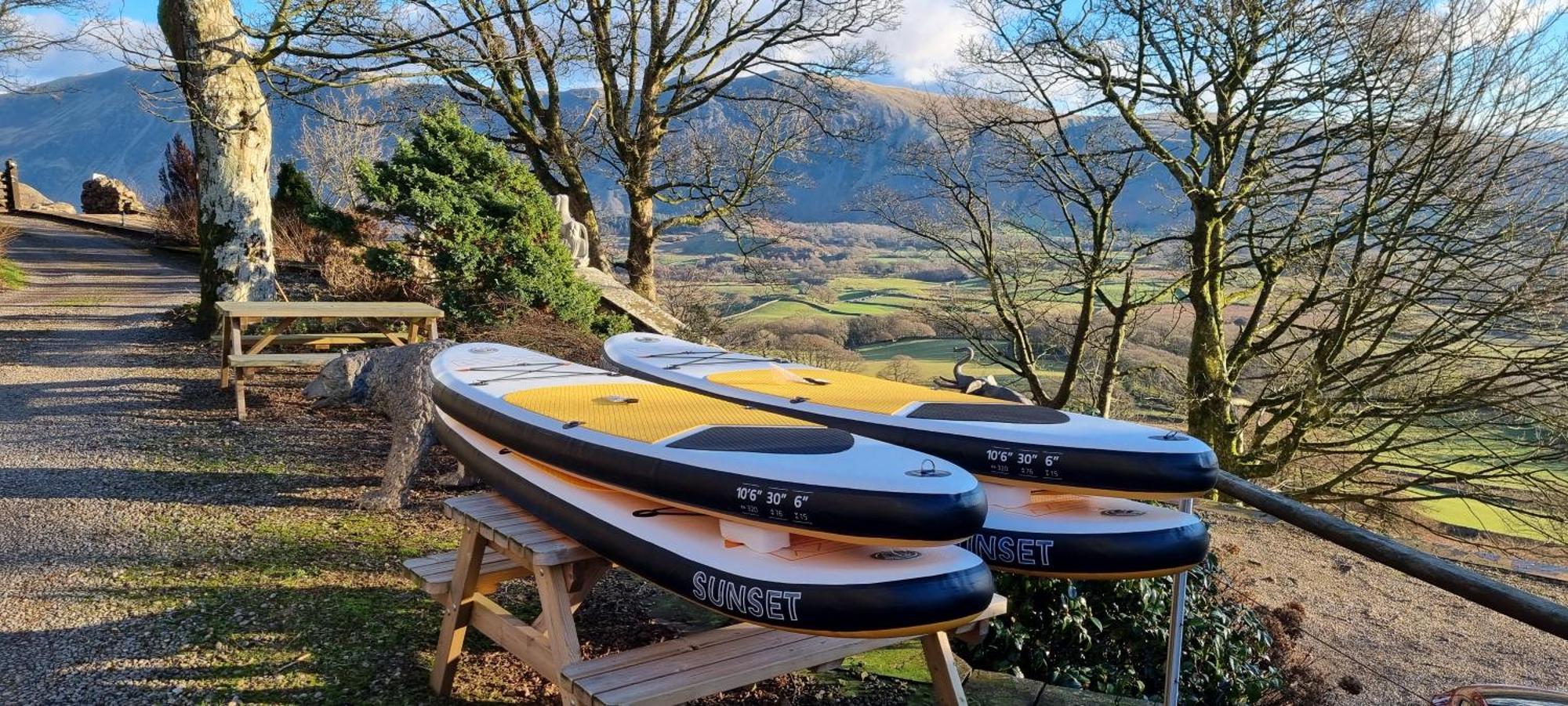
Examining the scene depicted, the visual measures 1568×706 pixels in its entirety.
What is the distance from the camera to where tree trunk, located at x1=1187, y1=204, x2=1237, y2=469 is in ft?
32.5

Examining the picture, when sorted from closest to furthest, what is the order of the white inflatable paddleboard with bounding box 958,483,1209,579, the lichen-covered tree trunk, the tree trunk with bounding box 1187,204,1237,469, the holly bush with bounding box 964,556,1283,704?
the white inflatable paddleboard with bounding box 958,483,1209,579, the holly bush with bounding box 964,556,1283,704, the lichen-covered tree trunk, the tree trunk with bounding box 1187,204,1237,469

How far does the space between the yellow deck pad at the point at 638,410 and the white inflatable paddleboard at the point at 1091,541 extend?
0.71m

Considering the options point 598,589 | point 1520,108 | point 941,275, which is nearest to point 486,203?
point 598,589

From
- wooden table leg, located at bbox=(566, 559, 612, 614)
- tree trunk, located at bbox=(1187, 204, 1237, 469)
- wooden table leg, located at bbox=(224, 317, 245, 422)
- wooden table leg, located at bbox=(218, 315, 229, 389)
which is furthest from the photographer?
tree trunk, located at bbox=(1187, 204, 1237, 469)

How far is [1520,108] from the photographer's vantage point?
777cm

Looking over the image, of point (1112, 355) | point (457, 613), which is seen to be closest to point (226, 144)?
point (457, 613)

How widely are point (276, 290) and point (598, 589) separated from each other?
7.43 m

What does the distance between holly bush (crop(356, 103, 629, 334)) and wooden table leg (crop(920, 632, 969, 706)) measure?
7888 mm

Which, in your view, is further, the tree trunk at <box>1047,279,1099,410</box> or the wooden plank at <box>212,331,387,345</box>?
the tree trunk at <box>1047,279,1099,410</box>

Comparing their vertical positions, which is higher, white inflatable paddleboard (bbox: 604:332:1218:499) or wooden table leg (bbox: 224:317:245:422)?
white inflatable paddleboard (bbox: 604:332:1218:499)

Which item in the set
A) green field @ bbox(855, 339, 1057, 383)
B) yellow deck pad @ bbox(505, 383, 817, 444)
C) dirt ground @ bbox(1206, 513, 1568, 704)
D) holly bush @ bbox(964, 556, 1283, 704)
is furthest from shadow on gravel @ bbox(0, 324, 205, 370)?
green field @ bbox(855, 339, 1057, 383)

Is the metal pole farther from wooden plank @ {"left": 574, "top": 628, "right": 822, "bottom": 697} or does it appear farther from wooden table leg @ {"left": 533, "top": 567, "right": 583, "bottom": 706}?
wooden table leg @ {"left": 533, "top": 567, "right": 583, "bottom": 706}

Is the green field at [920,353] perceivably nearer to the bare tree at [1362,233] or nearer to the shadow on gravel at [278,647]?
the bare tree at [1362,233]

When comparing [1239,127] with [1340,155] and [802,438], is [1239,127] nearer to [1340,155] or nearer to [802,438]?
[1340,155]
